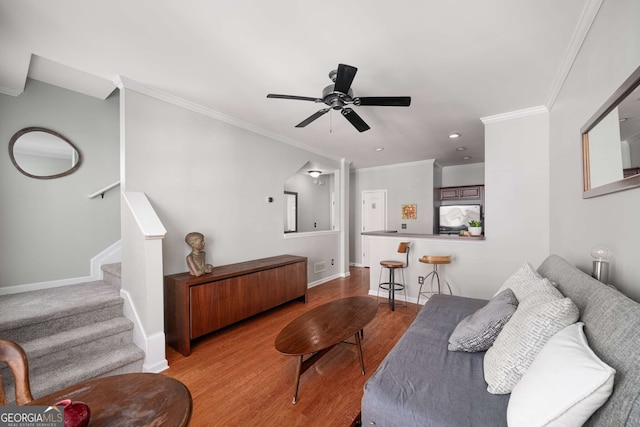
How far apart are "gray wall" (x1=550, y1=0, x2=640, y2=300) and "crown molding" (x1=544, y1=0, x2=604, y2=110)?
0.16 ft

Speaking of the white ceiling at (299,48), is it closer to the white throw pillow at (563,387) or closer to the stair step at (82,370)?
the white throw pillow at (563,387)

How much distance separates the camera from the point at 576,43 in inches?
72.8

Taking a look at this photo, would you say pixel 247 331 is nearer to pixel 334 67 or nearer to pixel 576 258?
pixel 334 67

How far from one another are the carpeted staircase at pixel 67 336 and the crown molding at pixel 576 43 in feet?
14.1

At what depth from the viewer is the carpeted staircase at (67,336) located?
1.91m

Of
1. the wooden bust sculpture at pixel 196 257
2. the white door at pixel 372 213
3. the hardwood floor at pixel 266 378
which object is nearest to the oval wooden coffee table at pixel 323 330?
the hardwood floor at pixel 266 378

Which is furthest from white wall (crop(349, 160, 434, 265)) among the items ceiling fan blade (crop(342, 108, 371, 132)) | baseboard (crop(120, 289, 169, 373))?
baseboard (crop(120, 289, 169, 373))

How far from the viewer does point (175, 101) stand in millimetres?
2861

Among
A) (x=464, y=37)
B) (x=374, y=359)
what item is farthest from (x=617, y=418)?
(x=464, y=37)

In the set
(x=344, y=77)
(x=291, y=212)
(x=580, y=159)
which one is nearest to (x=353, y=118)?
(x=344, y=77)

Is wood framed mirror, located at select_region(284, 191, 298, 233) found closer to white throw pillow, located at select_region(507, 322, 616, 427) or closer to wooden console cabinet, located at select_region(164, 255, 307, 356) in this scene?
wooden console cabinet, located at select_region(164, 255, 307, 356)

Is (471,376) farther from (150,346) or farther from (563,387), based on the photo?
(150,346)

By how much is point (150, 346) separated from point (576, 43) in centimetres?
428

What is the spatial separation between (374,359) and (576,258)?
1.89 meters
